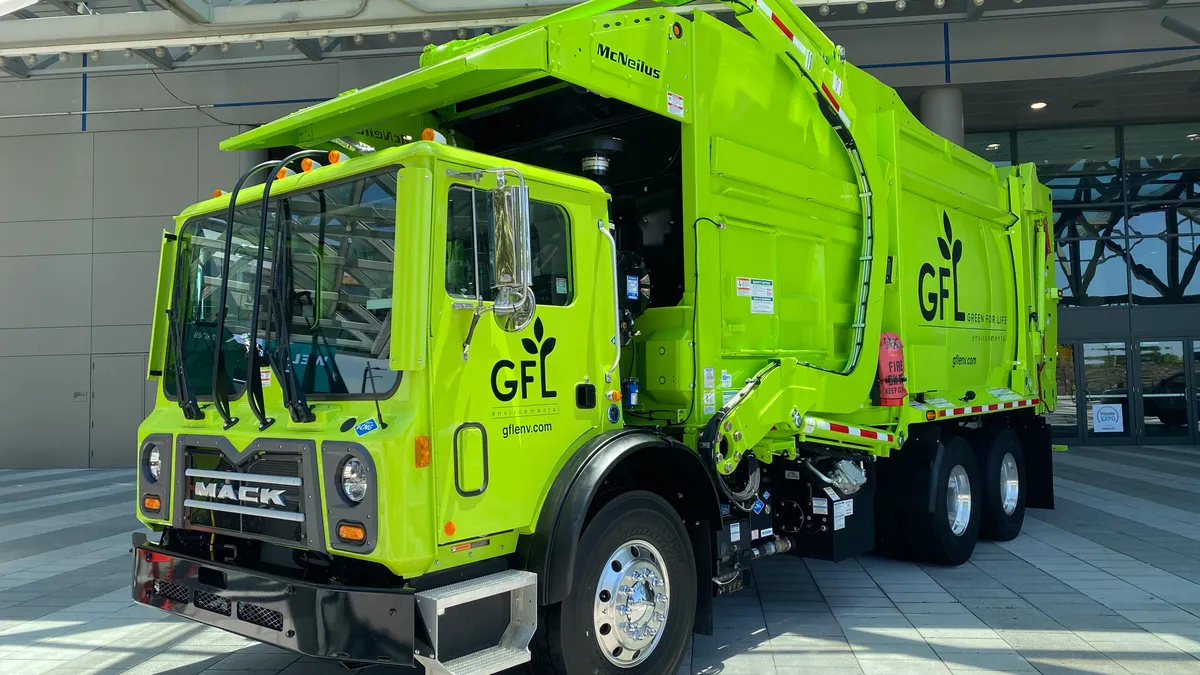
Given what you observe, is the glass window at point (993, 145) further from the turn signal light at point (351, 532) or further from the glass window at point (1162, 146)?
the turn signal light at point (351, 532)

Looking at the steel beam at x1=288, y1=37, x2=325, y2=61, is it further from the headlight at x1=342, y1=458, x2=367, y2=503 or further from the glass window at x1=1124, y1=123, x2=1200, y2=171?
the glass window at x1=1124, y1=123, x2=1200, y2=171

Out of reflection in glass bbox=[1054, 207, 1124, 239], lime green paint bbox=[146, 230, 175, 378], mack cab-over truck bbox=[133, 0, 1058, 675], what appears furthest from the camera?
reflection in glass bbox=[1054, 207, 1124, 239]

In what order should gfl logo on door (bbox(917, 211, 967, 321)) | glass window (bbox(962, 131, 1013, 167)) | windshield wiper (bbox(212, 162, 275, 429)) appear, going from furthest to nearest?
glass window (bbox(962, 131, 1013, 167))
gfl logo on door (bbox(917, 211, 967, 321))
windshield wiper (bbox(212, 162, 275, 429))

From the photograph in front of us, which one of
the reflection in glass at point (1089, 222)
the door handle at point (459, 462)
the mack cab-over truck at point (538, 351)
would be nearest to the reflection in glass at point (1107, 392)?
the reflection in glass at point (1089, 222)

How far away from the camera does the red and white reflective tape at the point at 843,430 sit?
17.8ft

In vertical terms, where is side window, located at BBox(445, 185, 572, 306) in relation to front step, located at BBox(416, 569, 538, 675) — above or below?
above

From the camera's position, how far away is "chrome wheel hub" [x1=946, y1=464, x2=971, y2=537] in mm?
7348

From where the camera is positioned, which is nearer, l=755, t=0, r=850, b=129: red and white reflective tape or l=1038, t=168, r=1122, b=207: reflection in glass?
l=755, t=0, r=850, b=129: red and white reflective tape

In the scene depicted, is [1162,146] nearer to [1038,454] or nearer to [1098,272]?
[1098,272]

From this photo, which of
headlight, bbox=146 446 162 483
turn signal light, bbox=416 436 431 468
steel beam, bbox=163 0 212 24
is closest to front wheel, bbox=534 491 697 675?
turn signal light, bbox=416 436 431 468

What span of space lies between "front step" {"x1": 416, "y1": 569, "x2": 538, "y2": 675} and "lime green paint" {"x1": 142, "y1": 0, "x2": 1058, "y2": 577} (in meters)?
0.15

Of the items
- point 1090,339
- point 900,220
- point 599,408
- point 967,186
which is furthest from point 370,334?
point 1090,339

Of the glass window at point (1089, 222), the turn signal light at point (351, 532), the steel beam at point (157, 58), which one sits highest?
the steel beam at point (157, 58)

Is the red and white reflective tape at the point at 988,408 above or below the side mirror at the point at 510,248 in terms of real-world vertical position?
below
